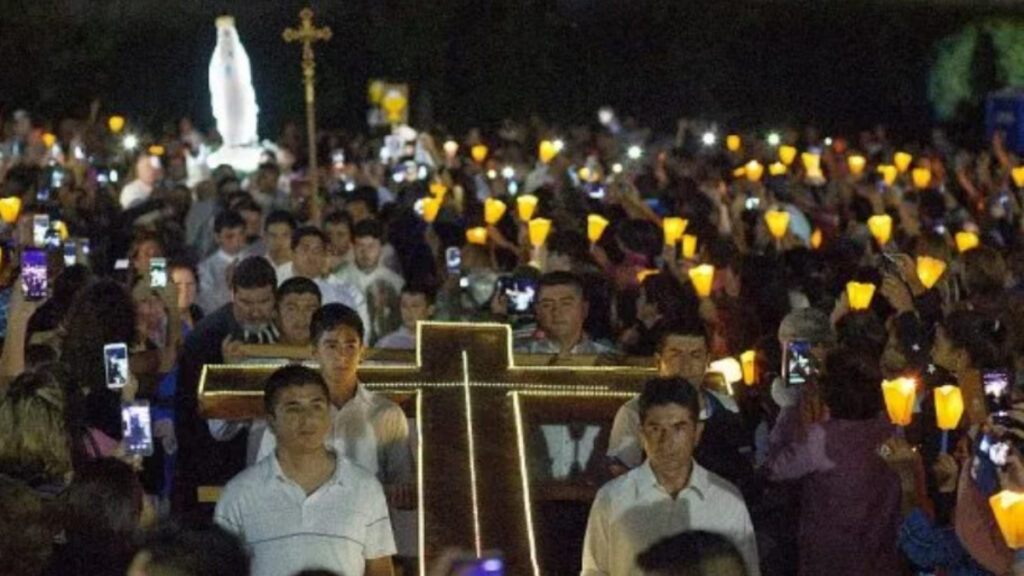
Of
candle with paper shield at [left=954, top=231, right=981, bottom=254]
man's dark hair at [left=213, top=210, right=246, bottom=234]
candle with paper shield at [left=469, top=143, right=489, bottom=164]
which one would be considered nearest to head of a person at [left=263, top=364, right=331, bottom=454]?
man's dark hair at [left=213, top=210, right=246, bottom=234]

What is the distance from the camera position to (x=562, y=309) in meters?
9.70

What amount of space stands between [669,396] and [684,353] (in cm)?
136

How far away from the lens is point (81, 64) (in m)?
36.8

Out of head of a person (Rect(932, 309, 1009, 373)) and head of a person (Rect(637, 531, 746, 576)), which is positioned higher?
head of a person (Rect(932, 309, 1009, 373))

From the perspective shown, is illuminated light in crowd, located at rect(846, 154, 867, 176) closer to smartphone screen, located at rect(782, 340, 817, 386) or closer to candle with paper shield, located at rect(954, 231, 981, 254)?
candle with paper shield, located at rect(954, 231, 981, 254)

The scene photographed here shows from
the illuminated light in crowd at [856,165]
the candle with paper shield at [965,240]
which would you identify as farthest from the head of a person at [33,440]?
the illuminated light in crowd at [856,165]

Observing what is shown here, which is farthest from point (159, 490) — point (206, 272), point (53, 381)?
point (206, 272)

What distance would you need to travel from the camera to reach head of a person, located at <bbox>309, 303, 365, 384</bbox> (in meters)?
8.21

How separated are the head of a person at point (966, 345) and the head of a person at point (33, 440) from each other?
12.6ft

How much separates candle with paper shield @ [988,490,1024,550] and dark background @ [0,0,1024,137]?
28996mm

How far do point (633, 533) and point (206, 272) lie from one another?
780 cm

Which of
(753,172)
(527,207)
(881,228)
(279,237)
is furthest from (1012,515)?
(753,172)

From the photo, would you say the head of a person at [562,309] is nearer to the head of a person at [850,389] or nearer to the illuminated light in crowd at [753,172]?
the head of a person at [850,389]

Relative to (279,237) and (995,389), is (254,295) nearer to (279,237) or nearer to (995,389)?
(279,237)
